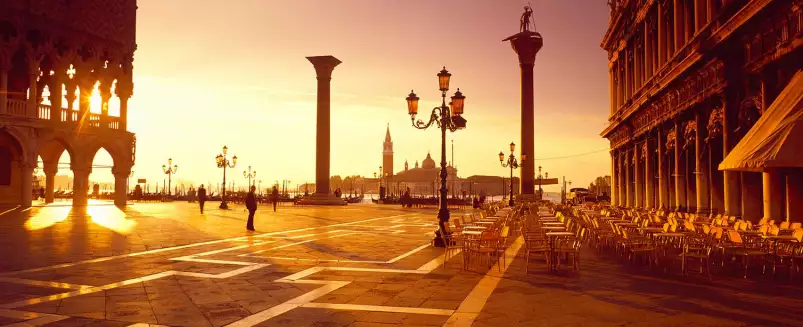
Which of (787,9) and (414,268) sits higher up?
(787,9)

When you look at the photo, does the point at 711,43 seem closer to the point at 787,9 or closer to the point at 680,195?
the point at 787,9

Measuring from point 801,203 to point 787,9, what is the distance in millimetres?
4949

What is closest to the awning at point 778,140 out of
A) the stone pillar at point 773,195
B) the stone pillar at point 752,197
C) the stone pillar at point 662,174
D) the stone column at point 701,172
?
the stone pillar at point 773,195

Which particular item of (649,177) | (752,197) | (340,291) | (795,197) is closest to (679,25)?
(649,177)

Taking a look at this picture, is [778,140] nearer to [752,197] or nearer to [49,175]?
[752,197]

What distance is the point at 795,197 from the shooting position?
49.7 feet

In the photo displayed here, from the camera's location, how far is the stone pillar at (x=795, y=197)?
1504cm

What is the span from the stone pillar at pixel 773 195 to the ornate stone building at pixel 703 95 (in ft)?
0.09

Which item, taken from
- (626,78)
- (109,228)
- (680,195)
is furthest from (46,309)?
(626,78)

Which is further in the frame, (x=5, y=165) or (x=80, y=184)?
(x=80, y=184)

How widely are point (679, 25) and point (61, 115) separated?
107 ft

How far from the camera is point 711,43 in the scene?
1869 centimetres

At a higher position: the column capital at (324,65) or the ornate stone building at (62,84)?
the column capital at (324,65)

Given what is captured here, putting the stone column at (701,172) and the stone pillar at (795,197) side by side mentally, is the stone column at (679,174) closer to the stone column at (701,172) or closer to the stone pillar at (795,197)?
the stone column at (701,172)
